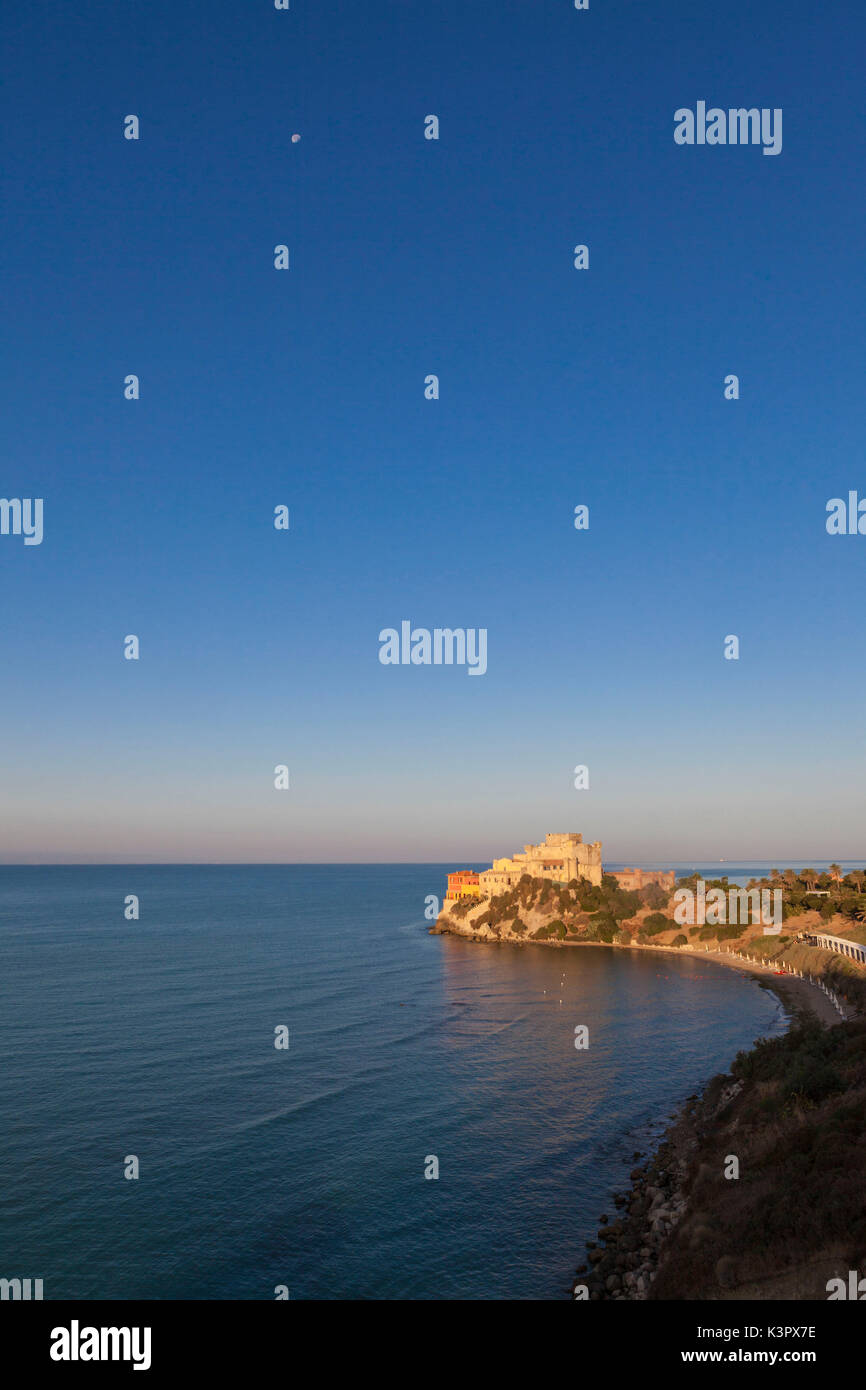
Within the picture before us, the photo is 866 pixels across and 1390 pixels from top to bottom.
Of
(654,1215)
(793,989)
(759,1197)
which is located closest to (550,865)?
(793,989)

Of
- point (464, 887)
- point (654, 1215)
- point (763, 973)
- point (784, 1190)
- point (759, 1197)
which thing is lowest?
point (763, 973)

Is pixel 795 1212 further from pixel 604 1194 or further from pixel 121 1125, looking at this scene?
pixel 121 1125

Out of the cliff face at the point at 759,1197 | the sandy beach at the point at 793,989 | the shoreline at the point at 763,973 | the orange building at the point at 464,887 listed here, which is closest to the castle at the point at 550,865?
the orange building at the point at 464,887

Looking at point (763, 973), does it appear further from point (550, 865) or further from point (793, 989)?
point (550, 865)

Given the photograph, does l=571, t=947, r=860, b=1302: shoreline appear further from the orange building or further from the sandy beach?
the orange building

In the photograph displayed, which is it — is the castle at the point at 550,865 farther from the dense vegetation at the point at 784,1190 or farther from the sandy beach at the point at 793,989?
the dense vegetation at the point at 784,1190
